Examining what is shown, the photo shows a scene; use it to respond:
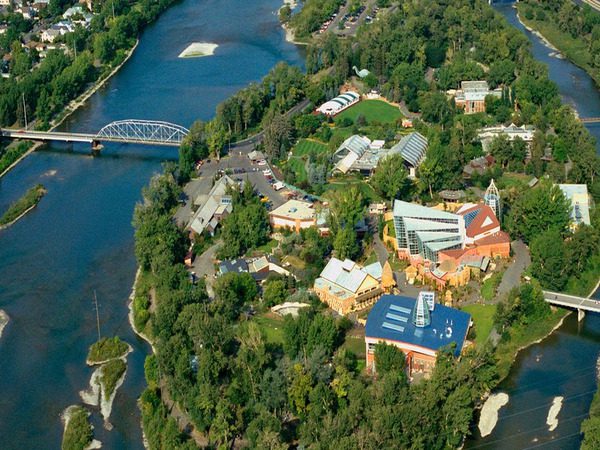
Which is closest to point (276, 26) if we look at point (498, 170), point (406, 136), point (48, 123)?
point (48, 123)

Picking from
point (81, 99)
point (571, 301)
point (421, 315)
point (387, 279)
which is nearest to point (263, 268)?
point (387, 279)

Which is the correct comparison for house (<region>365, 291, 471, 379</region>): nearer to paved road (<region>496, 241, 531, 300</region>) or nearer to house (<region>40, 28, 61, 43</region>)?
paved road (<region>496, 241, 531, 300</region>)

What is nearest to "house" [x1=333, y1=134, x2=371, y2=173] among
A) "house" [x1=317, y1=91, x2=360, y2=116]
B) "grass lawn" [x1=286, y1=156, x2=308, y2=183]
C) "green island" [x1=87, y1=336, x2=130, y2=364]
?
"grass lawn" [x1=286, y1=156, x2=308, y2=183]

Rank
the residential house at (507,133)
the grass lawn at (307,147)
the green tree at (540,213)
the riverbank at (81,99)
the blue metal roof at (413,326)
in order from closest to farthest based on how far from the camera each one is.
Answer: the blue metal roof at (413,326)
the green tree at (540,213)
the residential house at (507,133)
the grass lawn at (307,147)
the riverbank at (81,99)

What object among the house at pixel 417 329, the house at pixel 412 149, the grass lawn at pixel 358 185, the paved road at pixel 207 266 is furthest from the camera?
the house at pixel 412 149

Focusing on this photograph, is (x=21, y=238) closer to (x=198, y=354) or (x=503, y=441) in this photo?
(x=198, y=354)

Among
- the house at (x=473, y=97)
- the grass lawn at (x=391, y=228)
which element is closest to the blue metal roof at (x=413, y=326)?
the grass lawn at (x=391, y=228)

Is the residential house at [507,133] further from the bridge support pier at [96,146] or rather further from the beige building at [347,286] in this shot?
the bridge support pier at [96,146]
